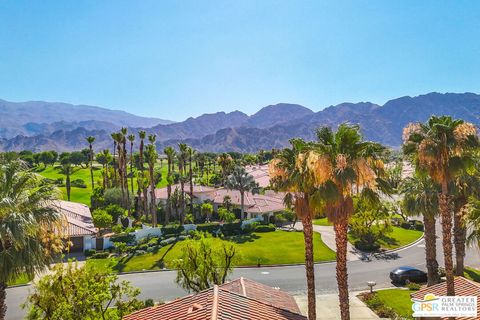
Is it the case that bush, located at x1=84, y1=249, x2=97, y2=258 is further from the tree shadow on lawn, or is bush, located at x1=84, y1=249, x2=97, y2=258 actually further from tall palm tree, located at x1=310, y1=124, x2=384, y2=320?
tall palm tree, located at x1=310, y1=124, x2=384, y2=320

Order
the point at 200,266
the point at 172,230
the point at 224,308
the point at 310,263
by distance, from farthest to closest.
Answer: the point at 172,230 → the point at 200,266 → the point at 310,263 → the point at 224,308

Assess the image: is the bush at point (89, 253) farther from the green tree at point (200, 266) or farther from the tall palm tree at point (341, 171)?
the tall palm tree at point (341, 171)

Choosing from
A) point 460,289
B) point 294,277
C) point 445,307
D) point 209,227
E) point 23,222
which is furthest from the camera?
point 209,227

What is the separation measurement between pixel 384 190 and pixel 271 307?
7.53 meters

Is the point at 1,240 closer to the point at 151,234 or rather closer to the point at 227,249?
the point at 227,249

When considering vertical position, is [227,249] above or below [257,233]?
above

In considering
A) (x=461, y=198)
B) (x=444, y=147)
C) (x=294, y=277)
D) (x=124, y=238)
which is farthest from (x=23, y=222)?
(x=124, y=238)

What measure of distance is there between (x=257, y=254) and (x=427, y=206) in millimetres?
19320

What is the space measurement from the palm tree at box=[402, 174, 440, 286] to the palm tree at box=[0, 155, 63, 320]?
2660 centimetres

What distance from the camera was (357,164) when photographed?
16.9m

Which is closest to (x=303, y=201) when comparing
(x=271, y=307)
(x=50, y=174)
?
(x=271, y=307)

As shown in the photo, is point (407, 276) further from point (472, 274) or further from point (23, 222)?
point (23, 222)

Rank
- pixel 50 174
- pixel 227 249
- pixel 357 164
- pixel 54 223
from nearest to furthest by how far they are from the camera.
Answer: pixel 54 223, pixel 357 164, pixel 227 249, pixel 50 174

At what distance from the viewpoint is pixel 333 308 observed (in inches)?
1112
